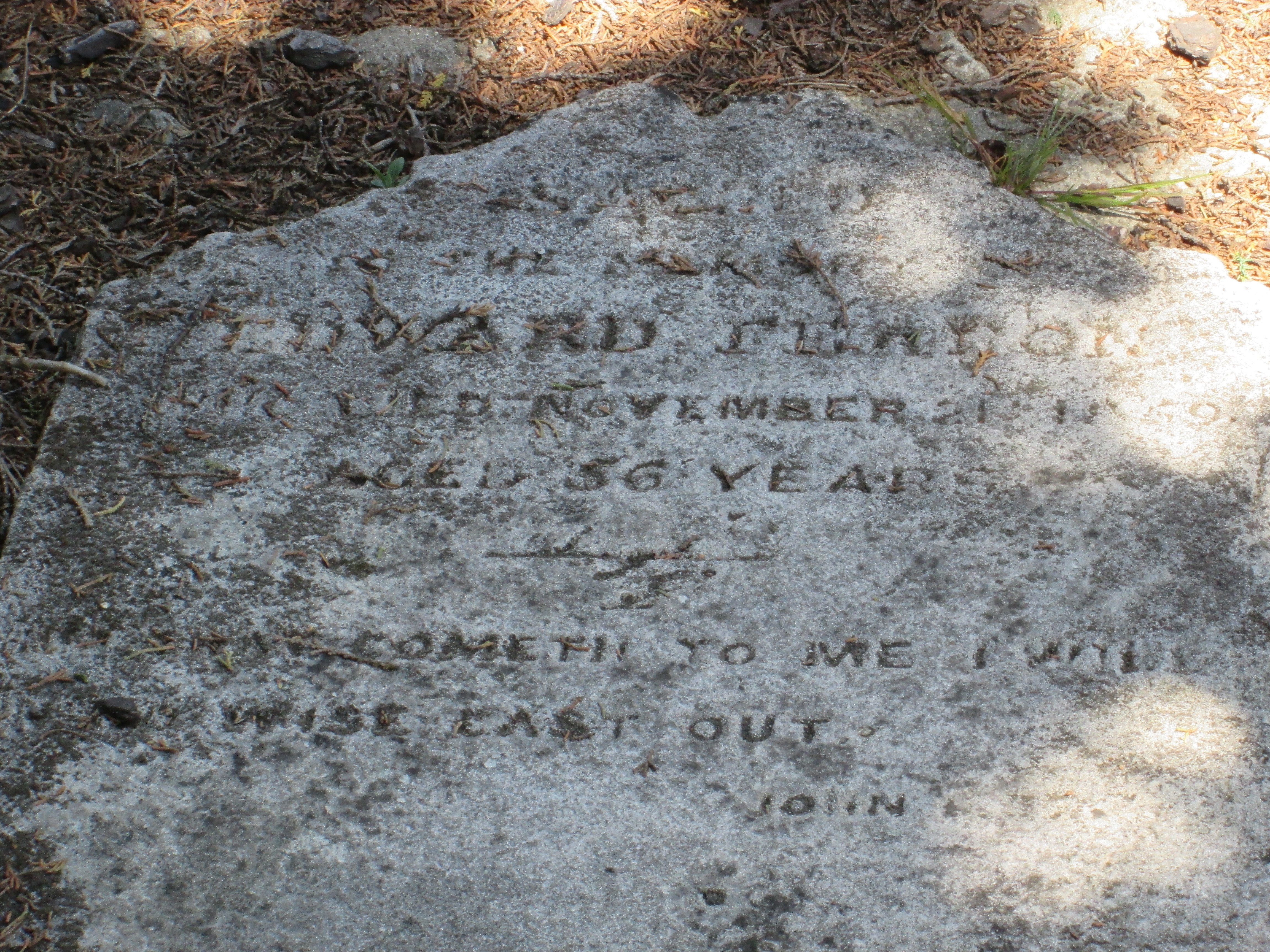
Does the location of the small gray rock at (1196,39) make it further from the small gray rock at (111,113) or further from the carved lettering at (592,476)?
the small gray rock at (111,113)

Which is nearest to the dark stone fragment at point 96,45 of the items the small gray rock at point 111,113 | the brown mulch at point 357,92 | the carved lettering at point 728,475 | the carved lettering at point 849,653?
the brown mulch at point 357,92

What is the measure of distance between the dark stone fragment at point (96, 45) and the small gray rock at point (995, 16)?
98.3 inches

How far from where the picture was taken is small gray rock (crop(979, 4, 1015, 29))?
2.94 m

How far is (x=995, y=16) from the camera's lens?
2.95 meters

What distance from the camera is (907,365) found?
89.8 inches

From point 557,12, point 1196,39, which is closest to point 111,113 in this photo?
point 557,12

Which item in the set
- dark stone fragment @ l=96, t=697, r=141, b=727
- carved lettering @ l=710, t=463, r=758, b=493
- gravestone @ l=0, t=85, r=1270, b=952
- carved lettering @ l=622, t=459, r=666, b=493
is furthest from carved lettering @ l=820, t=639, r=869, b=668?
dark stone fragment @ l=96, t=697, r=141, b=727

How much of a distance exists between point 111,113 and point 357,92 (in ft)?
2.24

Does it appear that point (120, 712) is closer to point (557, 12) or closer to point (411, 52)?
point (411, 52)

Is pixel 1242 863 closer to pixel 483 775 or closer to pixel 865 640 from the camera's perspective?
pixel 865 640

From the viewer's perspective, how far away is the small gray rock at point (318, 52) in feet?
9.47

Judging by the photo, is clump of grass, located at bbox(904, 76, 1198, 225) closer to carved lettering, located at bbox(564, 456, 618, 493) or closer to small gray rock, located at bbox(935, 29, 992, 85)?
small gray rock, located at bbox(935, 29, 992, 85)

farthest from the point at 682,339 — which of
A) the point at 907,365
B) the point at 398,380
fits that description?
the point at 398,380

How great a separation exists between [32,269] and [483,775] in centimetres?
177
